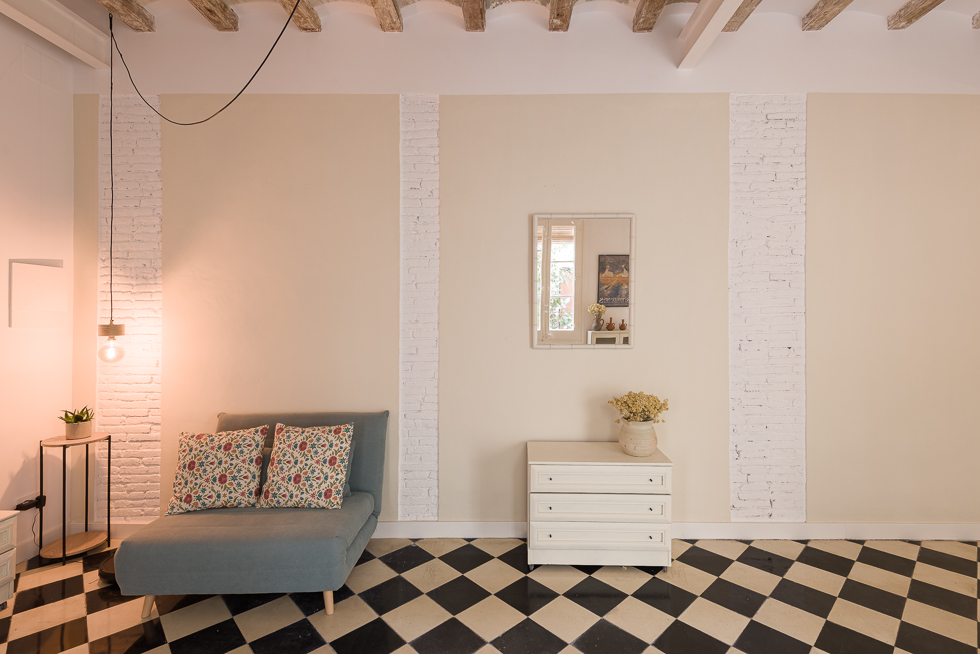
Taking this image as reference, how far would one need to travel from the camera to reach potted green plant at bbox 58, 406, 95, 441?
3066mm

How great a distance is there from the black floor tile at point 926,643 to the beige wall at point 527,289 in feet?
3.65

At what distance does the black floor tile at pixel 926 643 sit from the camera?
7.26 feet

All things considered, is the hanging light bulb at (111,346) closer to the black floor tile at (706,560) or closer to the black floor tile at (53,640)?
the black floor tile at (53,640)

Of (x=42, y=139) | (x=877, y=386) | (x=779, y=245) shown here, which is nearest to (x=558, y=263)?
(x=779, y=245)

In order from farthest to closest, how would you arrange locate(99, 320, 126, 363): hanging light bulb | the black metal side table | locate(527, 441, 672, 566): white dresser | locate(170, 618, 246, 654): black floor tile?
locate(99, 320, 126, 363): hanging light bulb, the black metal side table, locate(527, 441, 672, 566): white dresser, locate(170, 618, 246, 654): black floor tile

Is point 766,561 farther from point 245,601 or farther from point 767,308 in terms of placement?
point 245,601

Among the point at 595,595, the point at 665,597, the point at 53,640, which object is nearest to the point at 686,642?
the point at 665,597

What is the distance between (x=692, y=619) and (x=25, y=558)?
4144 mm

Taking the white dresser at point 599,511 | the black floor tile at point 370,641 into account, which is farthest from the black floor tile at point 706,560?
the black floor tile at point 370,641

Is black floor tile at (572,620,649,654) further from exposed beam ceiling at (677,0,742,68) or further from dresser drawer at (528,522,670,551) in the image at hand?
exposed beam ceiling at (677,0,742,68)

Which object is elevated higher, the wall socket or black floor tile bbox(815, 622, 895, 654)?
the wall socket

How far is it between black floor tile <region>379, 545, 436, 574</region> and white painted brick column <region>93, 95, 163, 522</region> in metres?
1.80

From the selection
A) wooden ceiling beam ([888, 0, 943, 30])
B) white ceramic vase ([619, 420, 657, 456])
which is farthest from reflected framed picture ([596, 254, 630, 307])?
wooden ceiling beam ([888, 0, 943, 30])

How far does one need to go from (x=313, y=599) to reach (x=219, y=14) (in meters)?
3.80
